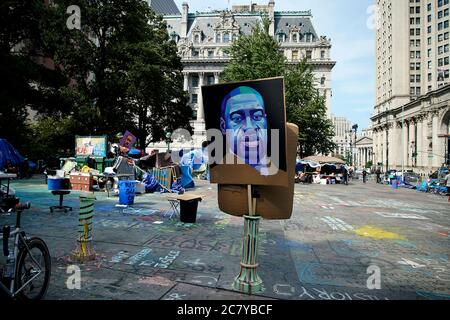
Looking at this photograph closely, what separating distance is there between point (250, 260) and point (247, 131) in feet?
6.68

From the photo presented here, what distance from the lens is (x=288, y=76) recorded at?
38.7 meters

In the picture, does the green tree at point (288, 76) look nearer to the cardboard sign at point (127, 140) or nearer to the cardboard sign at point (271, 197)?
the cardboard sign at point (127, 140)

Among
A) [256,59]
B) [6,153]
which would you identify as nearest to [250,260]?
[6,153]

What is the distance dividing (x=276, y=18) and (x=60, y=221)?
88.9 m

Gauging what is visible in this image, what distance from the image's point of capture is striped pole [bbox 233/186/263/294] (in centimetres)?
480

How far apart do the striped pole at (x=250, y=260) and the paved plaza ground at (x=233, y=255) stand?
0.15 metres

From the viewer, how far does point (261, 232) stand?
9.20 meters

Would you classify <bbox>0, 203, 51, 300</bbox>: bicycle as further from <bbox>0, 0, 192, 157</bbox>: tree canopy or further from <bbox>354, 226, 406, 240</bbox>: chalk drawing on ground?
<bbox>0, 0, 192, 157</bbox>: tree canopy

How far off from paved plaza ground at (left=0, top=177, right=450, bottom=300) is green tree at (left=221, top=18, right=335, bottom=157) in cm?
2575

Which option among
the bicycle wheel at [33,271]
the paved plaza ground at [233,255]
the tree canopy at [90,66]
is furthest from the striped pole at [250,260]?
the tree canopy at [90,66]

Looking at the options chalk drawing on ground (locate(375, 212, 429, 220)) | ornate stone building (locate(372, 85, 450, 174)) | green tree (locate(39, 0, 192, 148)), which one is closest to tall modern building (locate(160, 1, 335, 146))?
ornate stone building (locate(372, 85, 450, 174))

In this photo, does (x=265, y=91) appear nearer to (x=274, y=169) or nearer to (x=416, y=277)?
(x=274, y=169)

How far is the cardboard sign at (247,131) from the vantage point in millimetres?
4602
